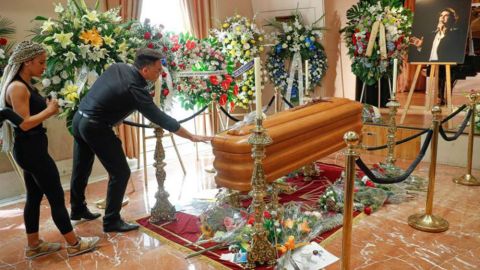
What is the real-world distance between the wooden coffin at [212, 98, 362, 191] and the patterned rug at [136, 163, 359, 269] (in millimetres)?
475

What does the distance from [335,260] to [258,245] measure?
0.53 metres

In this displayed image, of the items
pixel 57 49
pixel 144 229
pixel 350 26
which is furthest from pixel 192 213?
pixel 350 26

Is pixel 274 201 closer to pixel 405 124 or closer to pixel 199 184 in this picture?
pixel 199 184

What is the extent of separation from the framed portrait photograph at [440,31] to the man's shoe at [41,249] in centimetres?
467

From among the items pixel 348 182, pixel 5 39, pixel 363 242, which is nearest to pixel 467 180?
pixel 363 242

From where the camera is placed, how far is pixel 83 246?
2.88 m

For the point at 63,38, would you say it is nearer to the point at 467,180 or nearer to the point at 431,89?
the point at 467,180

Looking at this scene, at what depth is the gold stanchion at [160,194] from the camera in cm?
330

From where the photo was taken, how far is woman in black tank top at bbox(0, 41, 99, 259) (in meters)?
2.49


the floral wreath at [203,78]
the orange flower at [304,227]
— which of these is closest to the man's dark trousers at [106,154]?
the orange flower at [304,227]

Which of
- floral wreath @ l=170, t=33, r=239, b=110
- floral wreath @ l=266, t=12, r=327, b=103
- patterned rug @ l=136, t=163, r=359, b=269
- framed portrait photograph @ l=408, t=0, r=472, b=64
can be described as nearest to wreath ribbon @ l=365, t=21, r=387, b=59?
framed portrait photograph @ l=408, t=0, r=472, b=64

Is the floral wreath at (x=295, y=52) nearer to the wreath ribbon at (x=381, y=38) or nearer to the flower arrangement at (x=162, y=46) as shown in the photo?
the wreath ribbon at (x=381, y=38)

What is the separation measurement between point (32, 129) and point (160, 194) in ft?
3.69

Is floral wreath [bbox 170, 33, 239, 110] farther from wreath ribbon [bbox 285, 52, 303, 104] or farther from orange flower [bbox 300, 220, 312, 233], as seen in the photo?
orange flower [bbox 300, 220, 312, 233]
